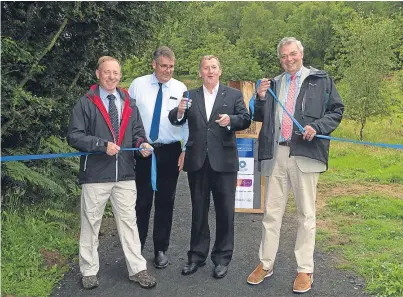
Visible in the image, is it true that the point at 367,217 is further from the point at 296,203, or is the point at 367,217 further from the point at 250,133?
the point at 296,203

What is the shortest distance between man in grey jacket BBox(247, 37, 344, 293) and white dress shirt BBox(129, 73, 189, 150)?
0.95m

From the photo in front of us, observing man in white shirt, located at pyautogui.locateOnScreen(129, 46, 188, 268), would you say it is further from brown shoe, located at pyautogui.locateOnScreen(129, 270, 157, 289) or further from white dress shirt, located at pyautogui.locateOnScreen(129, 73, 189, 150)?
brown shoe, located at pyautogui.locateOnScreen(129, 270, 157, 289)

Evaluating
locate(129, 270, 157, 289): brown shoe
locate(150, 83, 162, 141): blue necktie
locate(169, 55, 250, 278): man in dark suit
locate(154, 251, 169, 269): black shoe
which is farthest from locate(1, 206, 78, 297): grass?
locate(150, 83, 162, 141): blue necktie

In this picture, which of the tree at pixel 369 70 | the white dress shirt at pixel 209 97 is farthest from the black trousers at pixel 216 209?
the tree at pixel 369 70

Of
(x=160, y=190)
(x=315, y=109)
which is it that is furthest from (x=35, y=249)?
(x=315, y=109)

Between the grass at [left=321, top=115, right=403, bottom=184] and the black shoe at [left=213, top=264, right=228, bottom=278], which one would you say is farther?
the grass at [left=321, top=115, right=403, bottom=184]

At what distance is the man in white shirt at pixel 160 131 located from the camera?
536 centimetres

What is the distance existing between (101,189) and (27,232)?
5.45 feet

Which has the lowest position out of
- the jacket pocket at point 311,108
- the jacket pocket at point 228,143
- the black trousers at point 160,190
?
the black trousers at point 160,190

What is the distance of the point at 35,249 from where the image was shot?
5.64 m

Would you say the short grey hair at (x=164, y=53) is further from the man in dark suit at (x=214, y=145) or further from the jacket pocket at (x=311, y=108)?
the jacket pocket at (x=311, y=108)

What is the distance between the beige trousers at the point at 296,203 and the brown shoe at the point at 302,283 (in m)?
0.05

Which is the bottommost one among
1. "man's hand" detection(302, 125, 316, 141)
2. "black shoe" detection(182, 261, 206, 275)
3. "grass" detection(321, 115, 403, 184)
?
"grass" detection(321, 115, 403, 184)

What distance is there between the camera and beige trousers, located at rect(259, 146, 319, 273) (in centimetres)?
486
